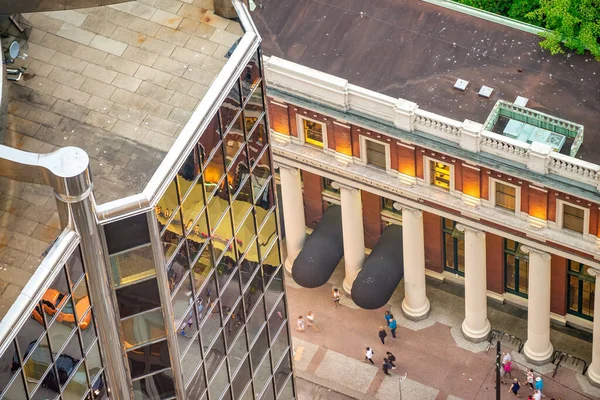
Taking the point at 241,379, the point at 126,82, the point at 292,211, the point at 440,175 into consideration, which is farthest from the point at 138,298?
the point at 292,211

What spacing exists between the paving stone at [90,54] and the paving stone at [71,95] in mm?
1233

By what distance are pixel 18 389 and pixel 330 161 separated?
4831 cm

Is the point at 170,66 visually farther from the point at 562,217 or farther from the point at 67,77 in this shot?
the point at 562,217

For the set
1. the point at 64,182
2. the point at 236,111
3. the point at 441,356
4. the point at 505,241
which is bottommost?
the point at 441,356

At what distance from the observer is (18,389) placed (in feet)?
117

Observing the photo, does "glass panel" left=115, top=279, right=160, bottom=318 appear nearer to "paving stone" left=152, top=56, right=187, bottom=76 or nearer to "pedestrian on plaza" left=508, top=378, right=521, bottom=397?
"paving stone" left=152, top=56, right=187, bottom=76

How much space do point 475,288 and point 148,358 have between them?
44996mm

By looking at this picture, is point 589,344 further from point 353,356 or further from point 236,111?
point 236,111

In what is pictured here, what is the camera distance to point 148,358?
41.2 m

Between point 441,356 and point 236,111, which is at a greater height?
point 236,111

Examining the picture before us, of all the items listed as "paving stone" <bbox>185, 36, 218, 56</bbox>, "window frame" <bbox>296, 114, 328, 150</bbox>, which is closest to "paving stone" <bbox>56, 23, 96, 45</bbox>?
"paving stone" <bbox>185, 36, 218, 56</bbox>

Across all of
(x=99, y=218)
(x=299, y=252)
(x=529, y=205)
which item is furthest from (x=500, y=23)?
(x=99, y=218)

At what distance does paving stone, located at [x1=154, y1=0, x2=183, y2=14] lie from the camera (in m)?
41.5

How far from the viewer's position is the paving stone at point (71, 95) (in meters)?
38.9
